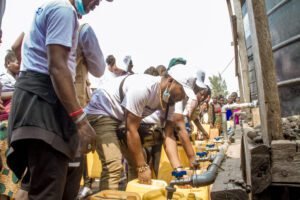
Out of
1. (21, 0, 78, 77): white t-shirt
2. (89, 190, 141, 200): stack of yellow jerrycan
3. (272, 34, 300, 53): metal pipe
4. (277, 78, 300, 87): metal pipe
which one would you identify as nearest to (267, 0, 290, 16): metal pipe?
(272, 34, 300, 53): metal pipe

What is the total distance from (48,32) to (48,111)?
1.49ft

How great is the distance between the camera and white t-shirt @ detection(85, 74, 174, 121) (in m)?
2.90

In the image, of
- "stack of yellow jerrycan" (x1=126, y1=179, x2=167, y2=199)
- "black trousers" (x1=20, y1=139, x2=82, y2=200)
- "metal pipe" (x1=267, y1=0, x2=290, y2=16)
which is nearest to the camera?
"black trousers" (x1=20, y1=139, x2=82, y2=200)

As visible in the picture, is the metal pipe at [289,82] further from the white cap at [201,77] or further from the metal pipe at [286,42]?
the white cap at [201,77]

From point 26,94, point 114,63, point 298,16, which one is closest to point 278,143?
point 26,94

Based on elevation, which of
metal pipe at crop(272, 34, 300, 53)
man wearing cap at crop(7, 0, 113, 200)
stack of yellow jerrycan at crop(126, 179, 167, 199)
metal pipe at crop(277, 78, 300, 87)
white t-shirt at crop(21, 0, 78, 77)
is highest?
metal pipe at crop(272, 34, 300, 53)

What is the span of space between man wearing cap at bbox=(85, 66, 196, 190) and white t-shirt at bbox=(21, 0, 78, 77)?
45.0 inches

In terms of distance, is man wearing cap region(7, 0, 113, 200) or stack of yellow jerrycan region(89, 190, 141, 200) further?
stack of yellow jerrycan region(89, 190, 141, 200)

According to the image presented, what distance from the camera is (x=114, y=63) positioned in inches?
203

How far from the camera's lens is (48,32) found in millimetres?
1728

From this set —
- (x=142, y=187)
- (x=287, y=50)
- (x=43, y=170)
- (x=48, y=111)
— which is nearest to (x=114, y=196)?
(x=142, y=187)

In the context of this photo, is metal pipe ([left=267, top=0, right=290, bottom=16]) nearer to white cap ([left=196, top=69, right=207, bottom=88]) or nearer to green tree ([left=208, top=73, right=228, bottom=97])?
white cap ([left=196, top=69, right=207, bottom=88])

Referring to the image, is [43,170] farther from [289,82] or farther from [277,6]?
[277,6]

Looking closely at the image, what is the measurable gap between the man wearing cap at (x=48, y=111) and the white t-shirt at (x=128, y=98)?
1121mm
